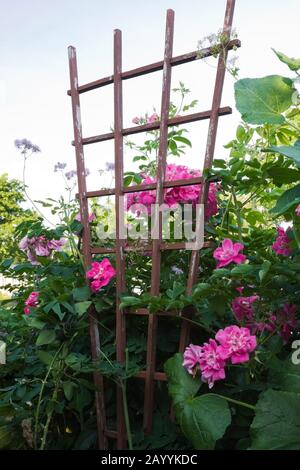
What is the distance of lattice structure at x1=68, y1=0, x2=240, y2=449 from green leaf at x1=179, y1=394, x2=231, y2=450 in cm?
26

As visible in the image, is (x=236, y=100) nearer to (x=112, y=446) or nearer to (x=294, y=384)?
(x=294, y=384)

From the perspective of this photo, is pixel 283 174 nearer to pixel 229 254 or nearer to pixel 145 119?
pixel 229 254

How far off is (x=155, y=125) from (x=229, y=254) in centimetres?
59

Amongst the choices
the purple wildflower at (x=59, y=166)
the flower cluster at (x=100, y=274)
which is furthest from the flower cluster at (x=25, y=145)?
the flower cluster at (x=100, y=274)

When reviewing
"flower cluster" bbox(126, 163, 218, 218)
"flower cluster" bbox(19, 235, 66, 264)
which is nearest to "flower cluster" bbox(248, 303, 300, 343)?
"flower cluster" bbox(126, 163, 218, 218)

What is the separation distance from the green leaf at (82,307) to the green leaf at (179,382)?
363 millimetres

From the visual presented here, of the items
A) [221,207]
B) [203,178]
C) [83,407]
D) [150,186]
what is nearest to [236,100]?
[203,178]

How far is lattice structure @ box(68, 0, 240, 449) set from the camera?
169 cm

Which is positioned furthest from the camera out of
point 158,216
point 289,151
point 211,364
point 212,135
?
point 158,216

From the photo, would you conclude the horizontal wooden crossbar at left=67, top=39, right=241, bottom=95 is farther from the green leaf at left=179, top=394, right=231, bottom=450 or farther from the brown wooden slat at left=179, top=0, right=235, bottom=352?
the green leaf at left=179, top=394, right=231, bottom=450

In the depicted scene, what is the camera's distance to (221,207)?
2008 mm

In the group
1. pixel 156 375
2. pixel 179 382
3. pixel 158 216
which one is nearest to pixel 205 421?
pixel 179 382

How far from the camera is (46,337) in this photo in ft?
5.81

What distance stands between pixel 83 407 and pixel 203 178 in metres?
0.93
